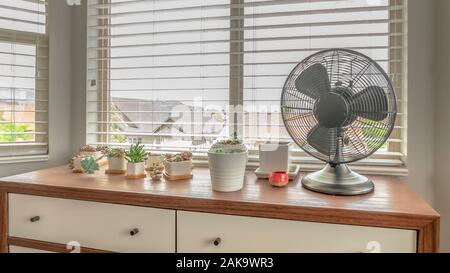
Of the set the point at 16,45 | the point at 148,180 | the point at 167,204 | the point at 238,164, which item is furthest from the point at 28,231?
the point at 16,45

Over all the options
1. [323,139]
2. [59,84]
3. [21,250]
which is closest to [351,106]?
[323,139]

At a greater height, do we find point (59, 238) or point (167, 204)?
point (167, 204)

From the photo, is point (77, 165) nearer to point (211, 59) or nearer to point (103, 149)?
point (103, 149)

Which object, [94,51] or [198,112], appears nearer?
[198,112]

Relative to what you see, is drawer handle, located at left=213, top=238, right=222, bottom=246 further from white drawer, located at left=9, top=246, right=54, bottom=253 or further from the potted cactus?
white drawer, located at left=9, top=246, right=54, bottom=253

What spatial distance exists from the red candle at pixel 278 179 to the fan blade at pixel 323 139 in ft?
0.55

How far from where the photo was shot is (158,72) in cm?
158

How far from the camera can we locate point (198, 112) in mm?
1530

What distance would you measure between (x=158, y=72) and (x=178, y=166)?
631 millimetres

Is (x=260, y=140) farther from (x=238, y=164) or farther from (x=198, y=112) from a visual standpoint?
(x=238, y=164)

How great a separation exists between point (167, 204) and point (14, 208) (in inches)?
26.2

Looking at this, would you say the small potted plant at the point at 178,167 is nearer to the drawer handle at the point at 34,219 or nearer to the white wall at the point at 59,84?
the drawer handle at the point at 34,219

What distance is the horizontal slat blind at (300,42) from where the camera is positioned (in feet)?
4.29

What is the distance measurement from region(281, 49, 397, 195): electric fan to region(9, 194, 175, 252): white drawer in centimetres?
56
